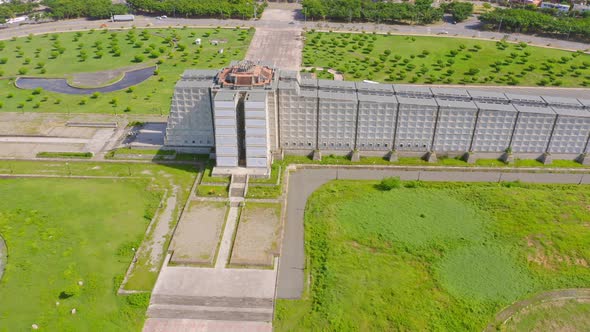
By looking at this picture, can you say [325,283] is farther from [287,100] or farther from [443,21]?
[443,21]

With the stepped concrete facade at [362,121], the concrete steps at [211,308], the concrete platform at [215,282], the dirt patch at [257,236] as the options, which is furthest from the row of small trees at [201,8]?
the concrete steps at [211,308]

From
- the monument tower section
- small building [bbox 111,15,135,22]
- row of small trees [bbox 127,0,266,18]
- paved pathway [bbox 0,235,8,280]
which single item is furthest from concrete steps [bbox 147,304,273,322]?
small building [bbox 111,15,135,22]

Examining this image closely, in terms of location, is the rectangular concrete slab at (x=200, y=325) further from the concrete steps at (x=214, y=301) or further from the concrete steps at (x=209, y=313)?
the concrete steps at (x=214, y=301)

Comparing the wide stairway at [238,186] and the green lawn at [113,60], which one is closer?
the wide stairway at [238,186]

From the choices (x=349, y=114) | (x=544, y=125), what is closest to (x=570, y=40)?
(x=544, y=125)

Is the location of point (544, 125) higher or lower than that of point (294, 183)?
higher

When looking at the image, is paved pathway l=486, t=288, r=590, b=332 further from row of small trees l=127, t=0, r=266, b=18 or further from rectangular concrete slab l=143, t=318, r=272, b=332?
row of small trees l=127, t=0, r=266, b=18
